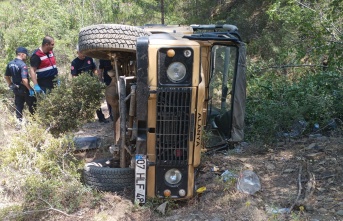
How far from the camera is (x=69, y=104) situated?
5332 mm

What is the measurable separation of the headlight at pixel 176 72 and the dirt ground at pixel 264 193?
51.4 inches

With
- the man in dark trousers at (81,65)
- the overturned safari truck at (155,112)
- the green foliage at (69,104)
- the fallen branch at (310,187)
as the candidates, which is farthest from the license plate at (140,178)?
the man in dark trousers at (81,65)

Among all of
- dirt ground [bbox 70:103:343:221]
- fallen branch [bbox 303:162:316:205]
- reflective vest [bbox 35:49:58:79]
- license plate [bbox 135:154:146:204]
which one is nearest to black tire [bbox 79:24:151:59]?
license plate [bbox 135:154:146:204]

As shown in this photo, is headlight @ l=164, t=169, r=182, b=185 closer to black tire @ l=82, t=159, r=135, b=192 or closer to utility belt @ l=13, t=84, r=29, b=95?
black tire @ l=82, t=159, r=135, b=192

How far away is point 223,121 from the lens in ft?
18.5

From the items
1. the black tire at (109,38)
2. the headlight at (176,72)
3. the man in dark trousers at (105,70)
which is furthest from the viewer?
the man in dark trousers at (105,70)

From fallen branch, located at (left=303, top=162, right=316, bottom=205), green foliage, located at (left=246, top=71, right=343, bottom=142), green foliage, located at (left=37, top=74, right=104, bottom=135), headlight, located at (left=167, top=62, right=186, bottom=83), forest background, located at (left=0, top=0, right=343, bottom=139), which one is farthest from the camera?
forest background, located at (left=0, top=0, right=343, bottom=139)

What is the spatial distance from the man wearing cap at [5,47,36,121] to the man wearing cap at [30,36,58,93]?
0.19 metres

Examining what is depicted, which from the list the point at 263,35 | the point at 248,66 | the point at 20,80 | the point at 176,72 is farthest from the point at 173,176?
the point at 263,35

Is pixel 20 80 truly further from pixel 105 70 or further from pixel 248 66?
pixel 248 66

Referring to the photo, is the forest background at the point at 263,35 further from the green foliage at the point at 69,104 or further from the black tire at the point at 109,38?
the black tire at the point at 109,38

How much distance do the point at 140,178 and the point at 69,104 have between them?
6.54ft

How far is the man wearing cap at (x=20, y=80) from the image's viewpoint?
6652 millimetres

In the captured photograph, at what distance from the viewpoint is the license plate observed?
12.6ft
